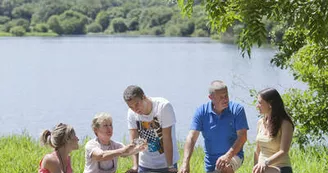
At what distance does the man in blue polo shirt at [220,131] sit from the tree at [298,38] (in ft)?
1.38

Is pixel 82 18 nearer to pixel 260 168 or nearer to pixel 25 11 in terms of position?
pixel 25 11

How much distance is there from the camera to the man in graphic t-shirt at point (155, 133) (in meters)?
4.88

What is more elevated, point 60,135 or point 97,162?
point 60,135

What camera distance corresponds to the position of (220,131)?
16.2 ft

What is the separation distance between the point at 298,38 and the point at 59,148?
416 cm

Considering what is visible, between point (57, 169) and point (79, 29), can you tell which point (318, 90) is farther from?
point (79, 29)

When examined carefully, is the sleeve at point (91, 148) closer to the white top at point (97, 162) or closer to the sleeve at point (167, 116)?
the white top at point (97, 162)

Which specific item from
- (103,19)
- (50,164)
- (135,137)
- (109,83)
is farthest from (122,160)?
(103,19)

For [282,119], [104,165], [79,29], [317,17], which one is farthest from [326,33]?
[79,29]

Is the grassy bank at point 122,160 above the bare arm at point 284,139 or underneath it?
underneath

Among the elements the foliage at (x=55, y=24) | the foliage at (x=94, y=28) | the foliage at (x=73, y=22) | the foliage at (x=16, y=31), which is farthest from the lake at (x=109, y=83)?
the foliage at (x=94, y=28)

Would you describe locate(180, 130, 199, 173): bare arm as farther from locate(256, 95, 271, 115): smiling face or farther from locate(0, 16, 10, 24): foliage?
locate(0, 16, 10, 24): foliage

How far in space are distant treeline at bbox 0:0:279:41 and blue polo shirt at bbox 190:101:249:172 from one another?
6947 centimetres

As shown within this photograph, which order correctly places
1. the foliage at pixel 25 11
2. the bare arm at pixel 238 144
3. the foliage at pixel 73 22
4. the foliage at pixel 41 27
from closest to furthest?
the bare arm at pixel 238 144, the foliage at pixel 73 22, the foliage at pixel 41 27, the foliage at pixel 25 11
